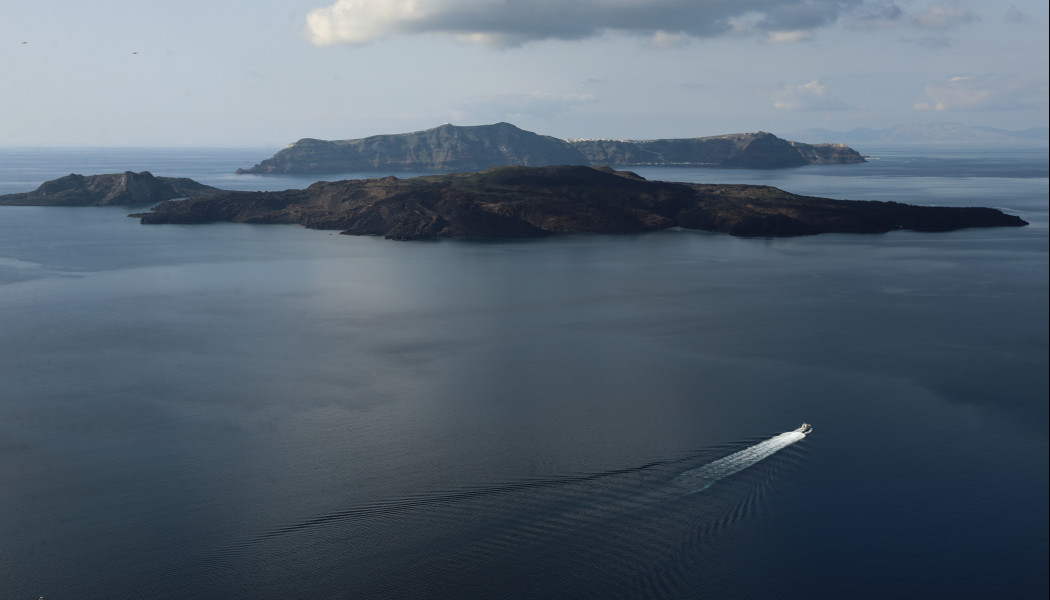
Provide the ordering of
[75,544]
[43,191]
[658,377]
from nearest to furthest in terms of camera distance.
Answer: [75,544]
[658,377]
[43,191]

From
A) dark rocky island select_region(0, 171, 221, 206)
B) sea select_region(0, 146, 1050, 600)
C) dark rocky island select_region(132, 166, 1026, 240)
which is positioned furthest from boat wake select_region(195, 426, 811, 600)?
dark rocky island select_region(0, 171, 221, 206)

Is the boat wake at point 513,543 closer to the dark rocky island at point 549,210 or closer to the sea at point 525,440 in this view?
the sea at point 525,440

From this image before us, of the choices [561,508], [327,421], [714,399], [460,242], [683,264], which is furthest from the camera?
[460,242]

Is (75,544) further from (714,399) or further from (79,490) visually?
(714,399)

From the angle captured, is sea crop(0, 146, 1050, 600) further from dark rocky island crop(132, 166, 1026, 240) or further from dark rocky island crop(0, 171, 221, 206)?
dark rocky island crop(0, 171, 221, 206)

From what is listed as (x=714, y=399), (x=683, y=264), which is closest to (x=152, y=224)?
(x=683, y=264)

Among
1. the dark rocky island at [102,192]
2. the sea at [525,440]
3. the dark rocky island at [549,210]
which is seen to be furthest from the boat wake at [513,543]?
the dark rocky island at [102,192]

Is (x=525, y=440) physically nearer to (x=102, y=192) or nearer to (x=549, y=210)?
(x=549, y=210)
